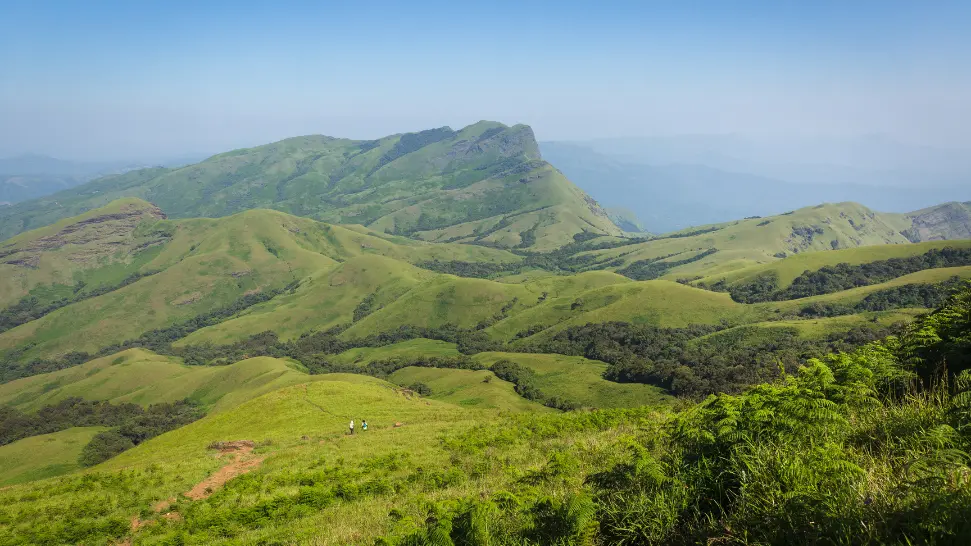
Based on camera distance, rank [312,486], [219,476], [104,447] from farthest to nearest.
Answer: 1. [104,447]
2. [219,476]
3. [312,486]

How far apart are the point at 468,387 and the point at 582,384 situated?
119 ft

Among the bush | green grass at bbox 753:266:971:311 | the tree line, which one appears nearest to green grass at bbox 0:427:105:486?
the bush

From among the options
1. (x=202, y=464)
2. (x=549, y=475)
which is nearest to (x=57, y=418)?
(x=202, y=464)

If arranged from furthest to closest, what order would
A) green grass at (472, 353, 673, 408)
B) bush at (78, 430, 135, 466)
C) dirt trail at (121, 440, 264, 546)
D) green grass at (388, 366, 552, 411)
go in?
1. green grass at (472, 353, 673, 408)
2. green grass at (388, 366, 552, 411)
3. bush at (78, 430, 135, 466)
4. dirt trail at (121, 440, 264, 546)

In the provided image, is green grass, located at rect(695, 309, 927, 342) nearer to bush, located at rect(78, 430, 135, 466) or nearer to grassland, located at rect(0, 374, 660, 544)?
grassland, located at rect(0, 374, 660, 544)

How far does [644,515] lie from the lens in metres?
8.77

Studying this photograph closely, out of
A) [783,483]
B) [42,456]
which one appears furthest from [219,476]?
[42,456]

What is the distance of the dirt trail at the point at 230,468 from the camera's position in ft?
94.9

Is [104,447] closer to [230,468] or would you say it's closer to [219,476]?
[230,468]

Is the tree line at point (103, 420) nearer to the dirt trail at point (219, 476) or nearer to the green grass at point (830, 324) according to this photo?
the dirt trail at point (219, 476)

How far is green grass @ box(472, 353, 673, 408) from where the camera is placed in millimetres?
131500

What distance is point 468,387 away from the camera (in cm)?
14088

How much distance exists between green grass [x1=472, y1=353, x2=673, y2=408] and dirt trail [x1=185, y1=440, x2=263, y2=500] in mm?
91870

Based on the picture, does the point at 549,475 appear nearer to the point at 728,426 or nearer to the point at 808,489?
the point at 728,426
